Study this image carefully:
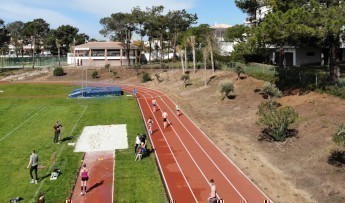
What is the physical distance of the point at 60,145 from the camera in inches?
1135

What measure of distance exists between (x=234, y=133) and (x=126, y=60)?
70514mm

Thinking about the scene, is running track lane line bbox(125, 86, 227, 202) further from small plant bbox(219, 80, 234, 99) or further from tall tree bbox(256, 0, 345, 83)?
small plant bbox(219, 80, 234, 99)

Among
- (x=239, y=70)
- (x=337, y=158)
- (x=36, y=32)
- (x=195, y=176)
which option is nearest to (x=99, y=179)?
(x=195, y=176)

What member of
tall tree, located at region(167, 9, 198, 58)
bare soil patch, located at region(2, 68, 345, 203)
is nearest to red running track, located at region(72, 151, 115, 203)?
bare soil patch, located at region(2, 68, 345, 203)

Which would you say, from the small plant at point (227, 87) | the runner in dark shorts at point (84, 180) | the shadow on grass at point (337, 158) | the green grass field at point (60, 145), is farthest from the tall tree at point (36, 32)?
the shadow on grass at point (337, 158)

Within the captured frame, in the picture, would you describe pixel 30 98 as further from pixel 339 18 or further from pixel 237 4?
pixel 339 18

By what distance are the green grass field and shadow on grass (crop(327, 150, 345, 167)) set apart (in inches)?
377

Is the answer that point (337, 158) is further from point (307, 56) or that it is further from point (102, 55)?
point (102, 55)

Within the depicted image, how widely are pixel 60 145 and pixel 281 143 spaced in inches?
619

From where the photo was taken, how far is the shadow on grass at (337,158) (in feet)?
70.5

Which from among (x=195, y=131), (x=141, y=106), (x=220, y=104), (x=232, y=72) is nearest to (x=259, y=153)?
(x=195, y=131)

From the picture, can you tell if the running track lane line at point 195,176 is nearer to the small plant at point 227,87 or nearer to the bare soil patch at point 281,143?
the bare soil patch at point 281,143

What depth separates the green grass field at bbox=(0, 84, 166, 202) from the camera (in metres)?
20.0

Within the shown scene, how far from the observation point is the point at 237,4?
4809 cm
